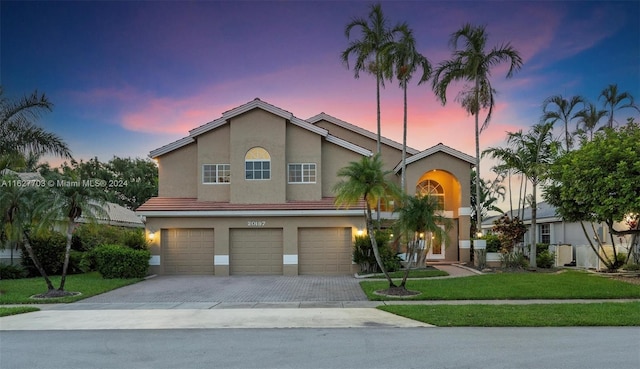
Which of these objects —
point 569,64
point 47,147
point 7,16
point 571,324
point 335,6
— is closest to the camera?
point 571,324

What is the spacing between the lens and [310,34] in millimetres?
19438

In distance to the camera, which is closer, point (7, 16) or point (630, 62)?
point (7, 16)

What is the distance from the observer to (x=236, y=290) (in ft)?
53.8

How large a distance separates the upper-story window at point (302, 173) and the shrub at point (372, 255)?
4.04 metres

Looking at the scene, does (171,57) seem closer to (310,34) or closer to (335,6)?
(310,34)

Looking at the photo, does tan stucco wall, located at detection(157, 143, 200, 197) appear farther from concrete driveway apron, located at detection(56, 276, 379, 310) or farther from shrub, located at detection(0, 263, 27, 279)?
shrub, located at detection(0, 263, 27, 279)

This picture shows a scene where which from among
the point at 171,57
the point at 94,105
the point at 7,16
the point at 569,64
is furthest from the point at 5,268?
the point at 569,64

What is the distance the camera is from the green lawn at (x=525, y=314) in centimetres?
990

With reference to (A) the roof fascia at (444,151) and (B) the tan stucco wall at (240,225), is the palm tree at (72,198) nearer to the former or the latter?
(B) the tan stucco wall at (240,225)

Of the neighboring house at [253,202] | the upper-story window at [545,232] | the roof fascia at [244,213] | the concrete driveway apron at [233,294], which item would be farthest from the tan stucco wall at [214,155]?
the upper-story window at [545,232]

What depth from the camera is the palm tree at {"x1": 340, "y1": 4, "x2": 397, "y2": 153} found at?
2133 centimetres

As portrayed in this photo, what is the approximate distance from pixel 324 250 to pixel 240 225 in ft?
13.7

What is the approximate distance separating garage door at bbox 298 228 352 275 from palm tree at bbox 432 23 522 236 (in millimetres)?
6915

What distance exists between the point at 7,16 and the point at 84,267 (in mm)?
11386
